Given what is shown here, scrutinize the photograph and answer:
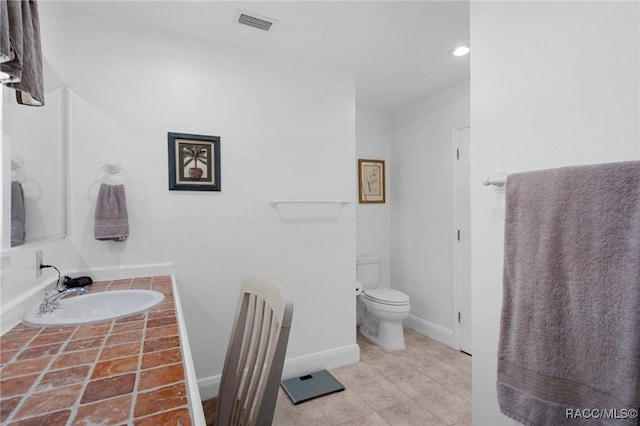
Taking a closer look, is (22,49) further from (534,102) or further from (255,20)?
(534,102)

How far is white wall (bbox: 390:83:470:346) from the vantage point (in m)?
2.78

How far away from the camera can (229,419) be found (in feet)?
3.57

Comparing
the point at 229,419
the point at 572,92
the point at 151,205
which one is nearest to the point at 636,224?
the point at 572,92

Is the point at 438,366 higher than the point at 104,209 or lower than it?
lower

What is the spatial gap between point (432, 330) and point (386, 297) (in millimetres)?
677

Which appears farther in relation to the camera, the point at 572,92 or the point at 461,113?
the point at 461,113

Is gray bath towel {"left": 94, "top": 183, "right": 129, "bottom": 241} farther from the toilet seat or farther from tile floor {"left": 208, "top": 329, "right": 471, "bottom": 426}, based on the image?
the toilet seat

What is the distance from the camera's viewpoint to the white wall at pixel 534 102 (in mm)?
872

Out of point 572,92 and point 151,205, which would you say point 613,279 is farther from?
point 151,205

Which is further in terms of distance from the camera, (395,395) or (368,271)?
(368,271)

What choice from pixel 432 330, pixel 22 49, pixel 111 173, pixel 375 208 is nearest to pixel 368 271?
pixel 375 208

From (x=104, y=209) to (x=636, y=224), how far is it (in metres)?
2.16

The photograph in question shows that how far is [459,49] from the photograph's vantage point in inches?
81.9

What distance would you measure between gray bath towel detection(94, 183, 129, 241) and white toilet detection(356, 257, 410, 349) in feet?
6.28
